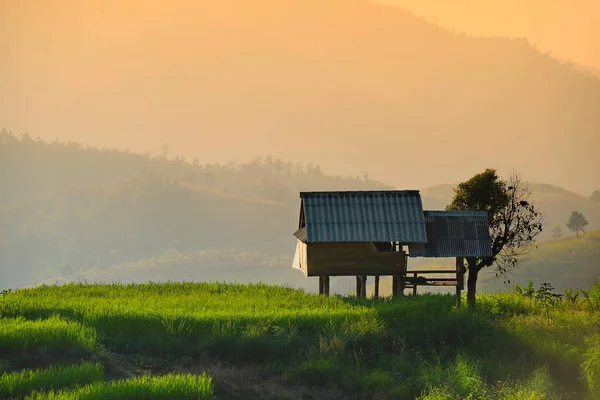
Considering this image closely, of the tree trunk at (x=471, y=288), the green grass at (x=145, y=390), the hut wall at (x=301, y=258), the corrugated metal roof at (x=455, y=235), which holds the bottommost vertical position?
the green grass at (x=145, y=390)

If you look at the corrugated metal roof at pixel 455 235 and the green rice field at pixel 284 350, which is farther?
the corrugated metal roof at pixel 455 235

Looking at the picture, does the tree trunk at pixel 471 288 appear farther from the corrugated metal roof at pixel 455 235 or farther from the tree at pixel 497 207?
the corrugated metal roof at pixel 455 235

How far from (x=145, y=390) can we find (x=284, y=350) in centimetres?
682

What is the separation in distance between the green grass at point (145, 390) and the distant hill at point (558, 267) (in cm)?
14314

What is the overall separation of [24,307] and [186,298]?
6.73 m

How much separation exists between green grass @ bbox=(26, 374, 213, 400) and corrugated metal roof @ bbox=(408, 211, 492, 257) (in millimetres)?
19980

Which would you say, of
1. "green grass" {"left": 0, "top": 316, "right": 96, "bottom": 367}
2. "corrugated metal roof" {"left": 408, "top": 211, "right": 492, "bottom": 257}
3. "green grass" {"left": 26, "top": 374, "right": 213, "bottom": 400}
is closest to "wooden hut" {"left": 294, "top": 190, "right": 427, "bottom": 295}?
"corrugated metal roof" {"left": 408, "top": 211, "right": 492, "bottom": 257}

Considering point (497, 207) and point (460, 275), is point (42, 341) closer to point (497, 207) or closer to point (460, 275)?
point (460, 275)

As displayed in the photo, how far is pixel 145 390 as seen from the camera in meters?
20.1

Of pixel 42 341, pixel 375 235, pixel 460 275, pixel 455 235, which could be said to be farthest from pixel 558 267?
pixel 42 341

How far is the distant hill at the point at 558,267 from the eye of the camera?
541 ft

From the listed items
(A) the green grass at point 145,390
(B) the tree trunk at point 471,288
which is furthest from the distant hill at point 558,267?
(A) the green grass at point 145,390

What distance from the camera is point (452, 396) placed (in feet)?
71.5

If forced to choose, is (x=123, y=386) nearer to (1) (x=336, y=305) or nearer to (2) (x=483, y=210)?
(1) (x=336, y=305)
